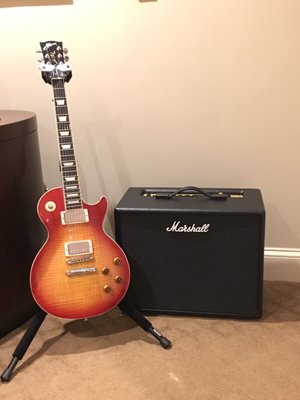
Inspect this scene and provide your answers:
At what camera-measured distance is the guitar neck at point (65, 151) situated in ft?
5.02

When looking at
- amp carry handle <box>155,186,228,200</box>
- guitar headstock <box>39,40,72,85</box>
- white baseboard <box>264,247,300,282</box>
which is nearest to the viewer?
guitar headstock <box>39,40,72,85</box>

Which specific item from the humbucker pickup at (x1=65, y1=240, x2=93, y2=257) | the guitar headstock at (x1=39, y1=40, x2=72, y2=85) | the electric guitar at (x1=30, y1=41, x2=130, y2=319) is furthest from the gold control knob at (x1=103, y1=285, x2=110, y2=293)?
the guitar headstock at (x1=39, y1=40, x2=72, y2=85)

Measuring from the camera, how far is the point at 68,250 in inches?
59.7

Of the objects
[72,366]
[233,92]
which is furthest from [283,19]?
[72,366]

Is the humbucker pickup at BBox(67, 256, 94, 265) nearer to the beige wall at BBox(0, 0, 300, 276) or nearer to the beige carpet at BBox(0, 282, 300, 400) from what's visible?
the beige carpet at BBox(0, 282, 300, 400)

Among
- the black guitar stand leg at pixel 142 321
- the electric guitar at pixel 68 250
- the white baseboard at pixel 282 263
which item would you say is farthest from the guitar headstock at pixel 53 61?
the white baseboard at pixel 282 263

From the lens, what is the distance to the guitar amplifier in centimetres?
158

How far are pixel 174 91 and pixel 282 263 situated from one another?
2.55 ft

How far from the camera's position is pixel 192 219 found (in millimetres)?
1580

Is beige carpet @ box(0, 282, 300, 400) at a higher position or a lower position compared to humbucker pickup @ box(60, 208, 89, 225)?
lower

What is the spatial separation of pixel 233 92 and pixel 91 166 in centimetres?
61

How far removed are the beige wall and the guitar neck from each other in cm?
30

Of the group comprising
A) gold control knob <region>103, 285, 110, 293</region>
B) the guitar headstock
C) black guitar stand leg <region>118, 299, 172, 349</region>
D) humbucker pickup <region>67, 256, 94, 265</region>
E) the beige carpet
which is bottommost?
the beige carpet

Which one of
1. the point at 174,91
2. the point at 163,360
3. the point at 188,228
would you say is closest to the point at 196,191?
the point at 188,228
